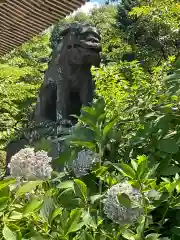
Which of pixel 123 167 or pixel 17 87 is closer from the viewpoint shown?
pixel 123 167

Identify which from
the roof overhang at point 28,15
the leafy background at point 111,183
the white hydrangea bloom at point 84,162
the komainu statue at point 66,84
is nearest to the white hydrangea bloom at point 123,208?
the leafy background at point 111,183

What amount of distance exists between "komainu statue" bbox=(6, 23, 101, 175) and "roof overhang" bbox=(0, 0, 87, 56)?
2.95 ft

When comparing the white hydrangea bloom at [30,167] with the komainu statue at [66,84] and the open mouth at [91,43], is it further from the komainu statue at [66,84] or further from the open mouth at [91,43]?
the open mouth at [91,43]

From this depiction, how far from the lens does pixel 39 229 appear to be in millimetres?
983

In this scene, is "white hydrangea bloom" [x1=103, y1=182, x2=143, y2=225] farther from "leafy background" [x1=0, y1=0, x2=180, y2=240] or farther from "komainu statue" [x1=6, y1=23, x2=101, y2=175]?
"komainu statue" [x1=6, y1=23, x2=101, y2=175]

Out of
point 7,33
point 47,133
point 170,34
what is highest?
point 170,34

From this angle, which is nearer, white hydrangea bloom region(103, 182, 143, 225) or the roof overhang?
white hydrangea bloom region(103, 182, 143, 225)

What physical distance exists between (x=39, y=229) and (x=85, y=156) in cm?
24

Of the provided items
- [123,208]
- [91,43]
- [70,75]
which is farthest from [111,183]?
[70,75]

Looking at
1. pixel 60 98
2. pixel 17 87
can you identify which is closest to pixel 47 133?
pixel 60 98

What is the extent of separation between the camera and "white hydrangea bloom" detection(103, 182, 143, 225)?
36.8 inches

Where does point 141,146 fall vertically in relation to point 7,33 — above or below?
below

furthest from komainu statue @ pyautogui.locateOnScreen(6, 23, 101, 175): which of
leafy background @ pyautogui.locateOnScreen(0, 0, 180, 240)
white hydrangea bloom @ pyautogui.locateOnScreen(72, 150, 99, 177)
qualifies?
white hydrangea bloom @ pyautogui.locateOnScreen(72, 150, 99, 177)

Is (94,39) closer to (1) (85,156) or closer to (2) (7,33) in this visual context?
(2) (7,33)
